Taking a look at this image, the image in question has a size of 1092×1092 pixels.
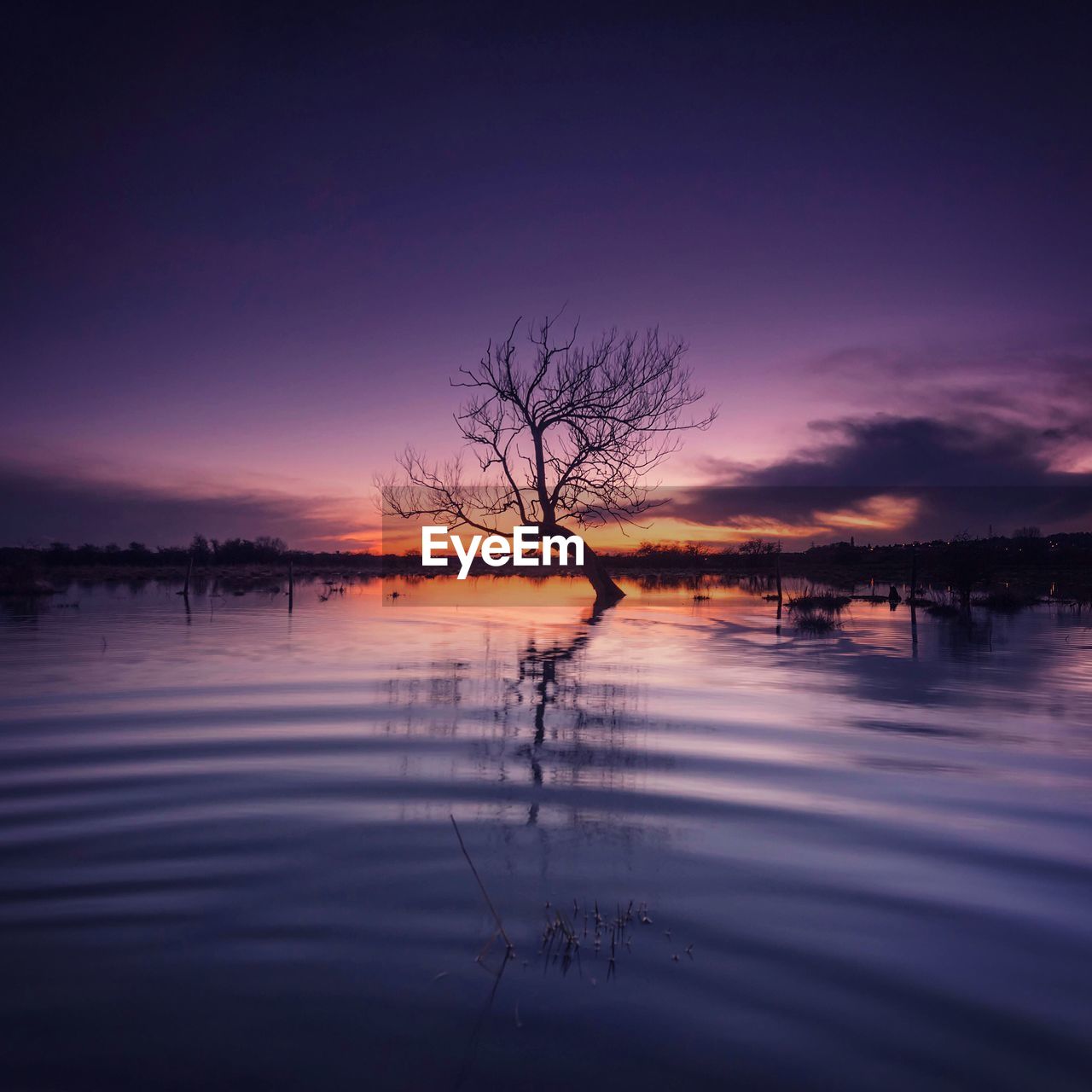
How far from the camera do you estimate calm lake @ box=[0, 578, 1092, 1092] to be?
2.86 m

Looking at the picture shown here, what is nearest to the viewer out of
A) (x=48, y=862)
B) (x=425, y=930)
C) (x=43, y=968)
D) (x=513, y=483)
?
(x=43, y=968)

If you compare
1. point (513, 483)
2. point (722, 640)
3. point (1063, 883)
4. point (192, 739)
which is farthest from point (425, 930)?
point (513, 483)

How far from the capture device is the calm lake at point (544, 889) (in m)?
2.86

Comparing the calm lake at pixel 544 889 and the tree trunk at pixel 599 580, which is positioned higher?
the tree trunk at pixel 599 580

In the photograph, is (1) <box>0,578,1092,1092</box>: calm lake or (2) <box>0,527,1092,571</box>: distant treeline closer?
(1) <box>0,578,1092,1092</box>: calm lake

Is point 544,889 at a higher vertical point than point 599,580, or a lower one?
lower

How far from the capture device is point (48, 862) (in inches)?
180

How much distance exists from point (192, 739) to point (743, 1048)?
6.36m

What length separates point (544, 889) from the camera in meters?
Answer: 4.21

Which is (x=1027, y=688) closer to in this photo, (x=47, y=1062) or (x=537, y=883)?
(x=537, y=883)

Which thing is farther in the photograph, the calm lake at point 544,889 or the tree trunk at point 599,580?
the tree trunk at point 599,580

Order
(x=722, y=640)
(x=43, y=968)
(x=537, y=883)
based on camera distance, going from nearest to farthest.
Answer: (x=43, y=968) → (x=537, y=883) → (x=722, y=640)

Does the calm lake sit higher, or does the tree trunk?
the tree trunk

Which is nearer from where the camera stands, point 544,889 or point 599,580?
point 544,889
